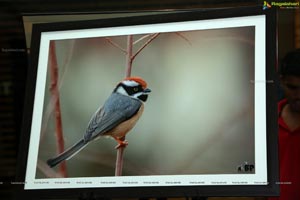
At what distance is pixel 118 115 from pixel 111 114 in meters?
0.02

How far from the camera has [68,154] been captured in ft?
4.54

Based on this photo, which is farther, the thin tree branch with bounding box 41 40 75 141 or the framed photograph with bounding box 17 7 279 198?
the thin tree branch with bounding box 41 40 75 141

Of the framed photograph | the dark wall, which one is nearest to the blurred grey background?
the framed photograph

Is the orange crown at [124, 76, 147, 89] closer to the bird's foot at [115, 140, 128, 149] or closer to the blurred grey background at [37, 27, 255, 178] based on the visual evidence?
the blurred grey background at [37, 27, 255, 178]

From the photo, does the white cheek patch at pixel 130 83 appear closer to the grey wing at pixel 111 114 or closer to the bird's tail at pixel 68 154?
the grey wing at pixel 111 114

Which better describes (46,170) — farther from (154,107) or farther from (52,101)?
(154,107)

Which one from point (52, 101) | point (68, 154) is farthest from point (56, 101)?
point (68, 154)

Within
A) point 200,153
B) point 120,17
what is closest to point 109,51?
point 120,17

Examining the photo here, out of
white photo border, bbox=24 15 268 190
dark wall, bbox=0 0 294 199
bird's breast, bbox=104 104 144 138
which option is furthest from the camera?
dark wall, bbox=0 0 294 199

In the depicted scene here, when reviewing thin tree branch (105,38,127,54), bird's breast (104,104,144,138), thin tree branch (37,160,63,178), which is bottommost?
thin tree branch (37,160,63,178)

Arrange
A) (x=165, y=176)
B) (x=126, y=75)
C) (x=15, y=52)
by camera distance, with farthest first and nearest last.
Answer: (x=15, y=52) → (x=126, y=75) → (x=165, y=176)

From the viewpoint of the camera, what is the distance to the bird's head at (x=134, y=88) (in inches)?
53.4

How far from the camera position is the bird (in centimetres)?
135

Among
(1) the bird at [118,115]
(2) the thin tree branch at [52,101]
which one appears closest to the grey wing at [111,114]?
(1) the bird at [118,115]
